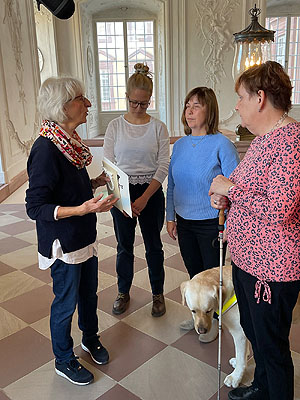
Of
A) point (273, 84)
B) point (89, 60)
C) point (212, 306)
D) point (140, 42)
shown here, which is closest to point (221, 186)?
point (273, 84)

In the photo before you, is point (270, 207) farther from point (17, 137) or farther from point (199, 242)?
point (17, 137)

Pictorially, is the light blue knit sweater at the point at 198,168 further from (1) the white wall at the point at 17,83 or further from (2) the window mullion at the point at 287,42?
(2) the window mullion at the point at 287,42

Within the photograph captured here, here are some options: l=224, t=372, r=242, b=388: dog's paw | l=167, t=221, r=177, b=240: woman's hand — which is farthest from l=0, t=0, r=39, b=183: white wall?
l=224, t=372, r=242, b=388: dog's paw

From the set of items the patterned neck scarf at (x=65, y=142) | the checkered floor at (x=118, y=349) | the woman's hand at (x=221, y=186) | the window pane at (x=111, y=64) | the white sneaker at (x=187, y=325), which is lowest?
the checkered floor at (x=118, y=349)

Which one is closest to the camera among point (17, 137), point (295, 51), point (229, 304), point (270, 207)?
point (270, 207)

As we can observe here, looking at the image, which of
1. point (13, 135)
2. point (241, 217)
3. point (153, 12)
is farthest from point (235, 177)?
point (153, 12)

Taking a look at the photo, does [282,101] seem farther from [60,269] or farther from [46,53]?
[46,53]

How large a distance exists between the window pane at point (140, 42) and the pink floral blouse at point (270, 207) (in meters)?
9.56

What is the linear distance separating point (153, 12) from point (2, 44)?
18.8 ft

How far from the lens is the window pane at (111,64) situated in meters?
10.3

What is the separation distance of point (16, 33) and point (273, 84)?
5.81 m

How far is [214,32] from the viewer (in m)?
8.99

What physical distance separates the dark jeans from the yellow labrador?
503 millimetres

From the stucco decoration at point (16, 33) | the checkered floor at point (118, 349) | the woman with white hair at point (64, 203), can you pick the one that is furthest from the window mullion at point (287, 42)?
the woman with white hair at point (64, 203)
